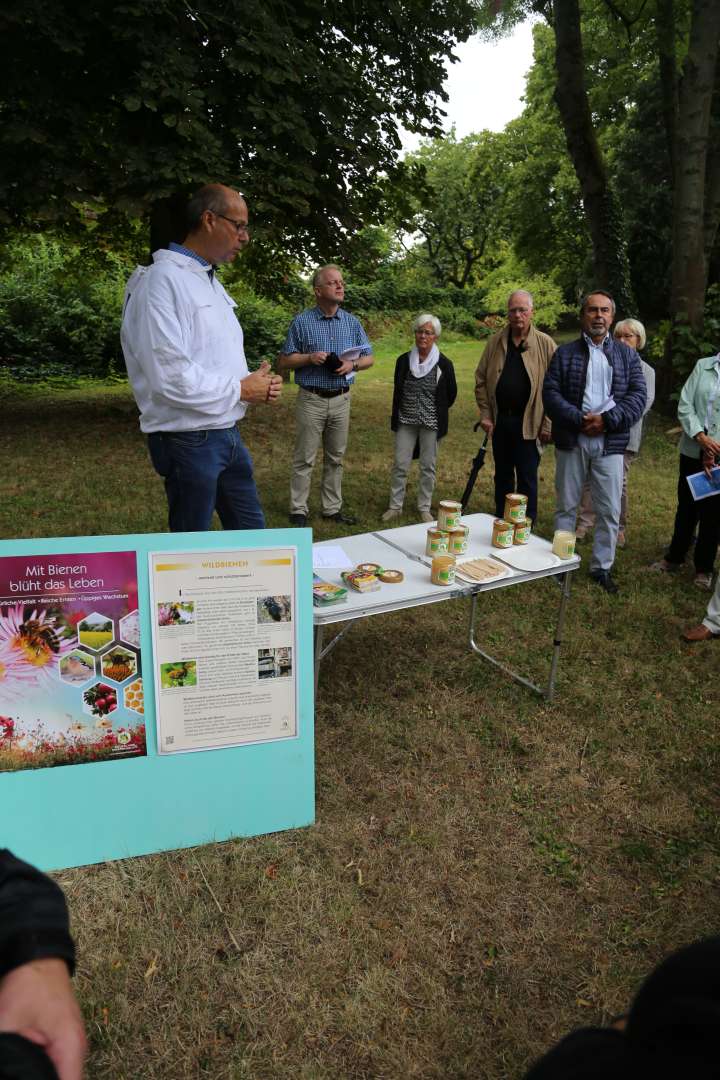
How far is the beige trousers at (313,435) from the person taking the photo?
18.9 feet

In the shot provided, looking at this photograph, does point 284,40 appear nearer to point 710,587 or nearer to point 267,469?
point 267,469

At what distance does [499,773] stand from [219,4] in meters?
6.89

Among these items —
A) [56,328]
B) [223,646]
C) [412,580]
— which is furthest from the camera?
[56,328]

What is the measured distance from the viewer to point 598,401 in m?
4.64

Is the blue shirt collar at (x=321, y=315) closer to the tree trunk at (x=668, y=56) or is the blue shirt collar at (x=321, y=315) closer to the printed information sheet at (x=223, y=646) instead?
the printed information sheet at (x=223, y=646)

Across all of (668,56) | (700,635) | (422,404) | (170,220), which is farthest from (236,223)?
(668,56)

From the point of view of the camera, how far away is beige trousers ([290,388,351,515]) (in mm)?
5746

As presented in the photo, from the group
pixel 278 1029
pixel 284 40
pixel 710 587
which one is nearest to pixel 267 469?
pixel 284 40

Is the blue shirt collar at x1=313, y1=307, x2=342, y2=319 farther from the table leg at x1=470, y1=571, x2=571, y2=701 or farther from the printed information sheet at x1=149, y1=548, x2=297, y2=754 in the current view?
the printed information sheet at x1=149, y1=548, x2=297, y2=754

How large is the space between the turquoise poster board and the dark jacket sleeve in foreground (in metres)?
1.15

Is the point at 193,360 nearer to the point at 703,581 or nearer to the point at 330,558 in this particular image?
the point at 330,558

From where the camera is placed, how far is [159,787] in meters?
2.32

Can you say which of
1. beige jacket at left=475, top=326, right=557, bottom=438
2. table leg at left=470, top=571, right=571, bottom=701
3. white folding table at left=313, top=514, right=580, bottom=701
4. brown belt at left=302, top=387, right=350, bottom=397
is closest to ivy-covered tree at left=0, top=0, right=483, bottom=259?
brown belt at left=302, top=387, right=350, bottom=397

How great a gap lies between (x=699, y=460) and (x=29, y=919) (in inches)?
190
